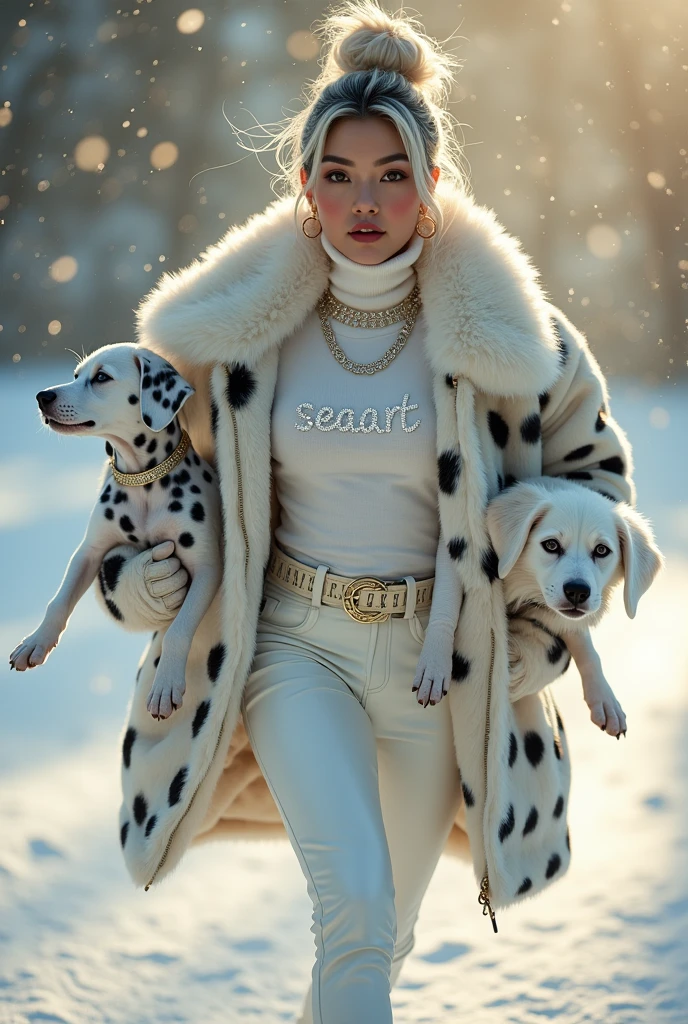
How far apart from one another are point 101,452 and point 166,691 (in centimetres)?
776

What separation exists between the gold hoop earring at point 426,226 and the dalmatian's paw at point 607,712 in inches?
39.4

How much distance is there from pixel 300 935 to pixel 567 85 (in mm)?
10864

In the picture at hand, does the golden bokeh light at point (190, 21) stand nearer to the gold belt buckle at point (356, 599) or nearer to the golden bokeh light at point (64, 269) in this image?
the golden bokeh light at point (64, 269)

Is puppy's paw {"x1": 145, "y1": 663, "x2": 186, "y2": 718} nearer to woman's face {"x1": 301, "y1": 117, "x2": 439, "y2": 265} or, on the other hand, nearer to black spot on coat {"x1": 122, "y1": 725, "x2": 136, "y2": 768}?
black spot on coat {"x1": 122, "y1": 725, "x2": 136, "y2": 768}

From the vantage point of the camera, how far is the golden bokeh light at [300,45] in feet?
41.5

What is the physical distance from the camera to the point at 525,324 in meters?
2.37

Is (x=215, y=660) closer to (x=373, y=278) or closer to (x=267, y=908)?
(x=373, y=278)

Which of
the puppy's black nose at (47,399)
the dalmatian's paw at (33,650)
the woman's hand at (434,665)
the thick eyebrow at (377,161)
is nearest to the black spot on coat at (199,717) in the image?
the dalmatian's paw at (33,650)

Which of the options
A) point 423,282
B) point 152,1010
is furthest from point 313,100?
point 152,1010

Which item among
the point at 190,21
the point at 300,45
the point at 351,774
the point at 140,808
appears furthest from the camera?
the point at 190,21

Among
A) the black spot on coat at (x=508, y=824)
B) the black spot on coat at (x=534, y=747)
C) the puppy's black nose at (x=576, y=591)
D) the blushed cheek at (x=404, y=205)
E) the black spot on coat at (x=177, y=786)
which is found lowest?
the black spot on coat at (x=508, y=824)

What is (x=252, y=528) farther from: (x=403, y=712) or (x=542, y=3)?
(x=542, y=3)

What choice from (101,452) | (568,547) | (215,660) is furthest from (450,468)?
(101,452)

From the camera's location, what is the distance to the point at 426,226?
2439mm
